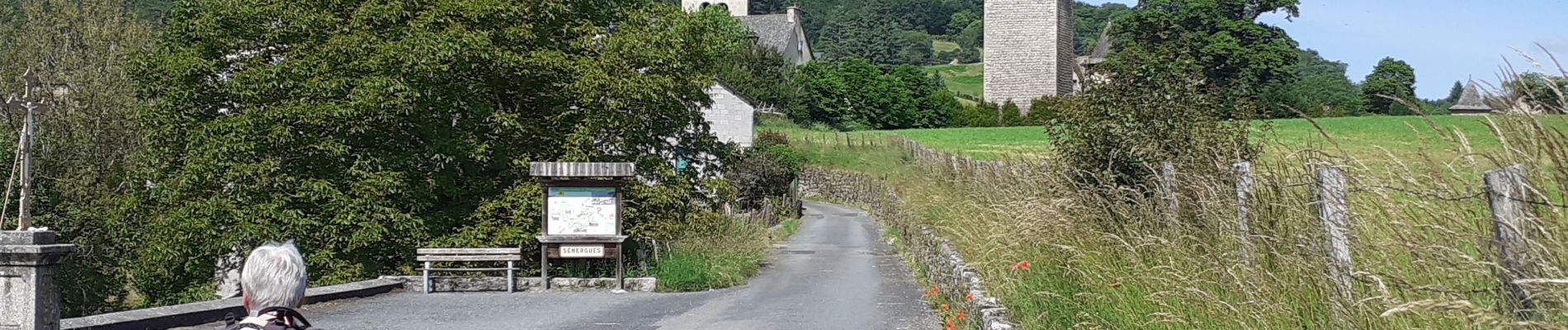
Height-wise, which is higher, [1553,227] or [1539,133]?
[1539,133]

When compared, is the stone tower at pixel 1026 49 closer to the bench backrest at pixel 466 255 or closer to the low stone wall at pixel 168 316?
the bench backrest at pixel 466 255

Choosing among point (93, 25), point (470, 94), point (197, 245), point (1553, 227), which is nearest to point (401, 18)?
point (470, 94)

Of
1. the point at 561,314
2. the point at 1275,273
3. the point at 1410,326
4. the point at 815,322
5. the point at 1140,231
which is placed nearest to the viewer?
the point at 1410,326

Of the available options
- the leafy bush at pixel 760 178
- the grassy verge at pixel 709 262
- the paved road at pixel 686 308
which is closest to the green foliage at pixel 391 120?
the grassy verge at pixel 709 262

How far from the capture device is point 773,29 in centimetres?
9350

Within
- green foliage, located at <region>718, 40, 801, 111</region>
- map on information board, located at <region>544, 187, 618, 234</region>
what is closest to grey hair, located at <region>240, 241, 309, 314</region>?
map on information board, located at <region>544, 187, 618, 234</region>

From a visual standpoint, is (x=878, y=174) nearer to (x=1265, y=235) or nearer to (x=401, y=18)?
(x=401, y=18)

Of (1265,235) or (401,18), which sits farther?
(401,18)

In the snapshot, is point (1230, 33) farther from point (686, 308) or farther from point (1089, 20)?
point (1089, 20)

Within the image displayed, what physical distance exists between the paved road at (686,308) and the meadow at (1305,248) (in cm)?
382

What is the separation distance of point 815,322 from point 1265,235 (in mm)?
8358

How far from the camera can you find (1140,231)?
8.62 meters

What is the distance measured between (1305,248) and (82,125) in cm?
3821

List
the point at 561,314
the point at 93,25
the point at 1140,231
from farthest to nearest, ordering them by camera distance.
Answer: the point at 93,25 < the point at 561,314 < the point at 1140,231
